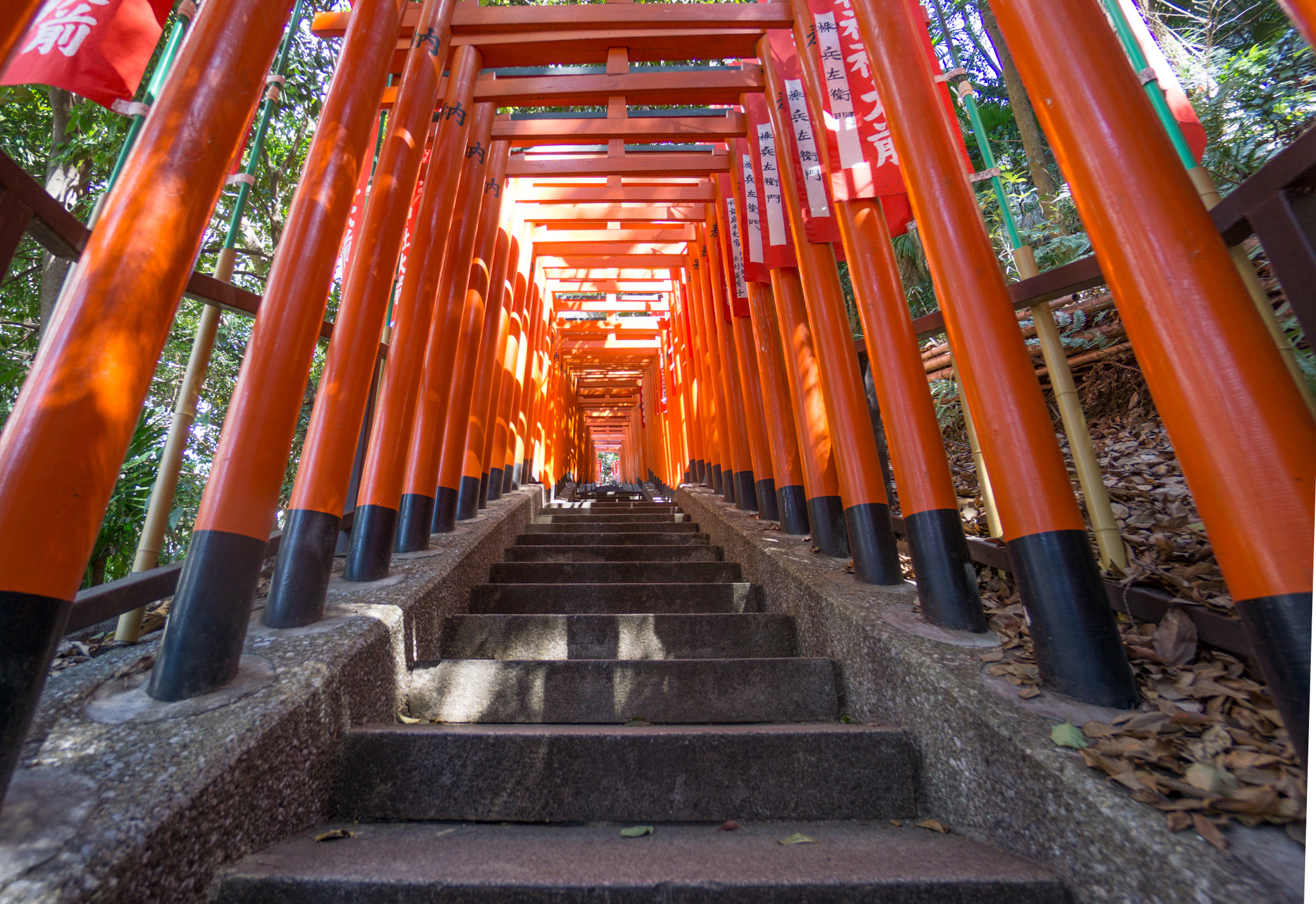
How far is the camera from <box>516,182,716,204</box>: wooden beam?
7.13 meters

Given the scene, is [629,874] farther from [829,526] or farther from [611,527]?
[611,527]

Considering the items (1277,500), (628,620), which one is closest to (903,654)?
(1277,500)

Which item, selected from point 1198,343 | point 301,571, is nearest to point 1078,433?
point 1198,343

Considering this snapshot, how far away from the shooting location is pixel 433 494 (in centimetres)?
367

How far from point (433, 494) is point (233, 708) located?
224cm

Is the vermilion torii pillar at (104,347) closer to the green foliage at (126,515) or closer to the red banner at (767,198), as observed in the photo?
the green foliage at (126,515)

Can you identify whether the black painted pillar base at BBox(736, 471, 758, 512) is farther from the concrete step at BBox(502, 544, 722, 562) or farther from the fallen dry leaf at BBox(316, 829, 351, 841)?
the fallen dry leaf at BBox(316, 829, 351, 841)

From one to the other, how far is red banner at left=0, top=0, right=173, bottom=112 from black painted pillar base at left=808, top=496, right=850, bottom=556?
349cm

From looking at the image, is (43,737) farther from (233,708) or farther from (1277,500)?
(1277,500)

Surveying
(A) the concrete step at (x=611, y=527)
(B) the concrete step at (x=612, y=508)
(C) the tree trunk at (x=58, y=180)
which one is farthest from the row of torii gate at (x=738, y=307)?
(C) the tree trunk at (x=58, y=180)

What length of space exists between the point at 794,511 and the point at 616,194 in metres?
5.27

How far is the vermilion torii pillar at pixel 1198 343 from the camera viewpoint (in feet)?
3.70

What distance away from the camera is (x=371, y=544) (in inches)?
109

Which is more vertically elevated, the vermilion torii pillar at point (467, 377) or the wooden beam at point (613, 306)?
the wooden beam at point (613, 306)
